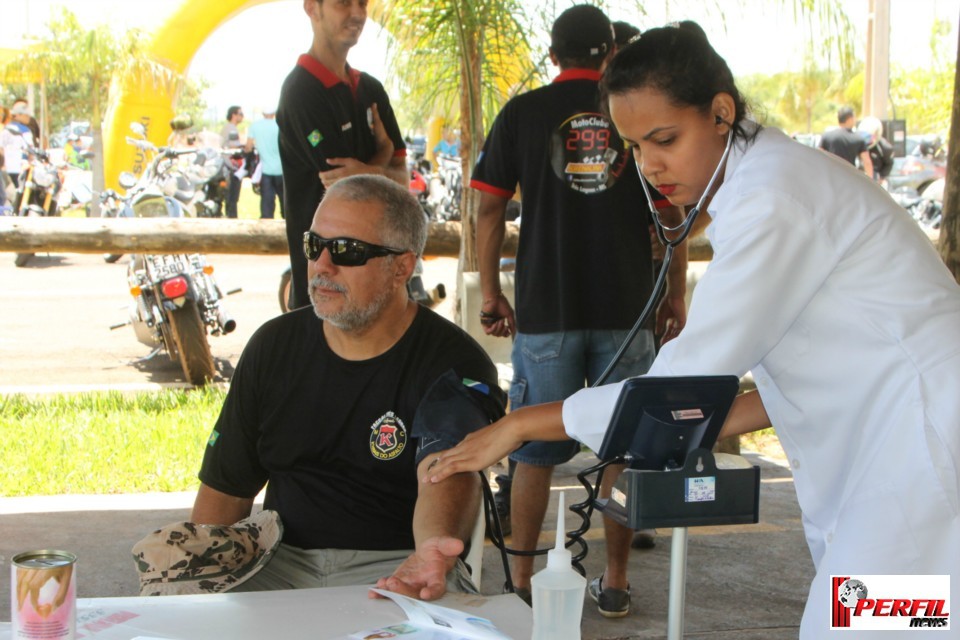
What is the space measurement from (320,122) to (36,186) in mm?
13847

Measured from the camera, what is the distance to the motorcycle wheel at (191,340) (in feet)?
24.0

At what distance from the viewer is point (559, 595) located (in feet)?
5.21

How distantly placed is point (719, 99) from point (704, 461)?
0.72m

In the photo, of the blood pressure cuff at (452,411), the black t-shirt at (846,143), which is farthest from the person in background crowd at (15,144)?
the blood pressure cuff at (452,411)

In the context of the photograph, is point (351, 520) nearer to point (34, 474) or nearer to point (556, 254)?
point (556, 254)

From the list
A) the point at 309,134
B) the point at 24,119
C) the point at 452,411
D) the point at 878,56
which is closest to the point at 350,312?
the point at 452,411

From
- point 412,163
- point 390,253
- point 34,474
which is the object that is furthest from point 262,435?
point 412,163

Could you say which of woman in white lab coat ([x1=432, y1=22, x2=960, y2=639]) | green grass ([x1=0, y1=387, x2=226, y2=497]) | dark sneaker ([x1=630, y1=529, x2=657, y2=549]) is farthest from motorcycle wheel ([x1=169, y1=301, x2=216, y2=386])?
woman in white lab coat ([x1=432, y1=22, x2=960, y2=639])

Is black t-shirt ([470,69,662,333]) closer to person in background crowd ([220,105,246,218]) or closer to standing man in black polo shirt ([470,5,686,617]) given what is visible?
standing man in black polo shirt ([470,5,686,617])

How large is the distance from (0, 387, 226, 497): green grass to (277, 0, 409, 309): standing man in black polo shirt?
1707 mm

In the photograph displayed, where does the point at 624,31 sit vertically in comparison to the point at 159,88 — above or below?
below

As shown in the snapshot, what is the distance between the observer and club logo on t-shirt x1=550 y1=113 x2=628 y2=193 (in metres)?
3.88

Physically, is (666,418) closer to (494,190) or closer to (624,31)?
(494,190)

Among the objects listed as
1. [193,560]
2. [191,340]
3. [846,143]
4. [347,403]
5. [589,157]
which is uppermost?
[846,143]
